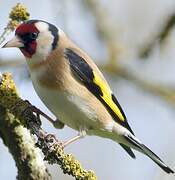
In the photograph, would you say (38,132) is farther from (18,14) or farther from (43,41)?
(43,41)

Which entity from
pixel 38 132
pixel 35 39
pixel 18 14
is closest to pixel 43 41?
pixel 35 39

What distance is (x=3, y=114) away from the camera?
4.06 metres

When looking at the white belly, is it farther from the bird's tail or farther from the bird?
the bird's tail

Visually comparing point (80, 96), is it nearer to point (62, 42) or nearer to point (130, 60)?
point (62, 42)

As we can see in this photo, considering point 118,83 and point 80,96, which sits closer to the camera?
point 80,96

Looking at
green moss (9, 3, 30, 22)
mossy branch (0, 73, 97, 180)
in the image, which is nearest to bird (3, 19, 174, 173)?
mossy branch (0, 73, 97, 180)

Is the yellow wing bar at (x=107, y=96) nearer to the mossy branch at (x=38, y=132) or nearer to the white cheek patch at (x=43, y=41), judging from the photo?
the white cheek patch at (x=43, y=41)

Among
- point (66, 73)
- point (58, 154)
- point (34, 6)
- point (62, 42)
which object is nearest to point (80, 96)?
point (66, 73)

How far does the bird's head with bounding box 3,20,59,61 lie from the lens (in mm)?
4707

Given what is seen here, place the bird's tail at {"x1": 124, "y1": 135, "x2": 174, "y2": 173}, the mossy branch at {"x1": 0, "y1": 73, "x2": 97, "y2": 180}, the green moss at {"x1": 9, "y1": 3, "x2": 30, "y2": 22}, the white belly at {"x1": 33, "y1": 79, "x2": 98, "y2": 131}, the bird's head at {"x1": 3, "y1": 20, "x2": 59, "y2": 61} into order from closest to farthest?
the mossy branch at {"x1": 0, "y1": 73, "x2": 97, "y2": 180}
the green moss at {"x1": 9, "y1": 3, "x2": 30, "y2": 22}
the white belly at {"x1": 33, "y1": 79, "x2": 98, "y2": 131}
the bird's head at {"x1": 3, "y1": 20, "x2": 59, "y2": 61}
the bird's tail at {"x1": 124, "y1": 135, "x2": 174, "y2": 173}

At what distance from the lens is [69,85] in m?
4.61

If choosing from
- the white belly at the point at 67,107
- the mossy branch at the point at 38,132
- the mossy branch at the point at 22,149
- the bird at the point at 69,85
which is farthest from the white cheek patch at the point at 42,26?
the mossy branch at the point at 22,149

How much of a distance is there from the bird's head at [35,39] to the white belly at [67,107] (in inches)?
10.8

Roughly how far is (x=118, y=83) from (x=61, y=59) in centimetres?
85
